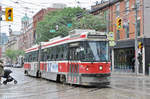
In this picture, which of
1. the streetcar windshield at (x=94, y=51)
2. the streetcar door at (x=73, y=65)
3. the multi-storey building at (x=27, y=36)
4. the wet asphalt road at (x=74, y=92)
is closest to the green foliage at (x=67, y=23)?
the streetcar door at (x=73, y=65)

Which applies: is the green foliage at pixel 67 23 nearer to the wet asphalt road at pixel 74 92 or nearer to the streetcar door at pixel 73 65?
the streetcar door at pixel 73 65

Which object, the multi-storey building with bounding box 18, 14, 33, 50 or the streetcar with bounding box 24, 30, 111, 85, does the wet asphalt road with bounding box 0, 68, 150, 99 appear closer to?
the streetcar with bounding box 24, 30, 111, 85

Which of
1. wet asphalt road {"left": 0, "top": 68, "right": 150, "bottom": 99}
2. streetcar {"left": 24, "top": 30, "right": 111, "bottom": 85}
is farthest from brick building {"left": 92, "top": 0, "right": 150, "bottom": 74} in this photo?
wet asphalt road {"left": 0, "top": 68, "right": 150, "bottom": 99}

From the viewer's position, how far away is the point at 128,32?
37531 millimetres

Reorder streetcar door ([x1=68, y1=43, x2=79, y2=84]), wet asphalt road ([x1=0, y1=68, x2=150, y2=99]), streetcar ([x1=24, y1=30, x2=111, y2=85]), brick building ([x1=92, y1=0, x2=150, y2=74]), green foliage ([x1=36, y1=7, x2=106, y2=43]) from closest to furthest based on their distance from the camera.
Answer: wet asphalt road ([x1=0, y1=68, x2=150, y2=99]) < streetcar ([x1=24, y1=30, x2=111, y2=85]) < streetcar door ([x1=68, y1=43, x2=79, y2=84]) < brick building ([x1=92, y1=0, x2=150, y2=74]) < green foliage ([x1=36, y1=7, x2=106, y2=43])

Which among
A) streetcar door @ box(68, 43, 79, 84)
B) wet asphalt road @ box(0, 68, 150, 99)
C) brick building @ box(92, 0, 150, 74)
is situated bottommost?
wet asphalt road @ box(0, 68, 150, 99)

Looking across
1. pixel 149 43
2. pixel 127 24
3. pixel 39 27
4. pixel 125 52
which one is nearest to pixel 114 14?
pixel 127 24

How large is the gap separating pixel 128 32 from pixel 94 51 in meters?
23.0

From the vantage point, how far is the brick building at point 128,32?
33875mm

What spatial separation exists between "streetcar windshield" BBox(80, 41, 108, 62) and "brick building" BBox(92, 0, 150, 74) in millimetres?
16811

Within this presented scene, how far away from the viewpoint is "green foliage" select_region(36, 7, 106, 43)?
1506 inches

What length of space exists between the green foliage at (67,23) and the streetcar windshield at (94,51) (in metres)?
21.3

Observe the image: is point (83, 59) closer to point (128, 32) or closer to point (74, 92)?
point (74, 92)

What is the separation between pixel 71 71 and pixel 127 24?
22.7 m
